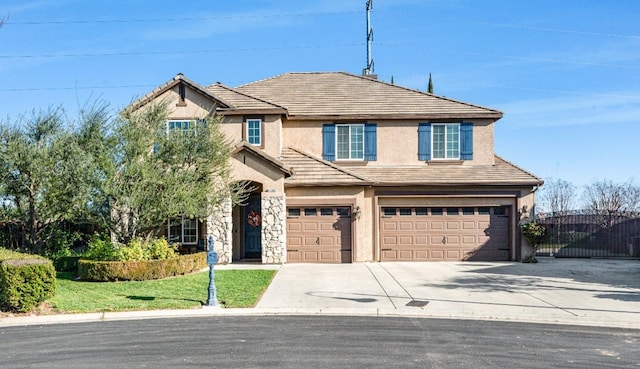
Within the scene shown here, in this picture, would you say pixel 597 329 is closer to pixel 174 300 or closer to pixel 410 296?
pixel 410 296

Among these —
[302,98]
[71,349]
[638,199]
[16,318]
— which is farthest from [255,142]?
[638,199]

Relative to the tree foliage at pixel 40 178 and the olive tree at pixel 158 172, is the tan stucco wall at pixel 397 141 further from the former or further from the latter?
the tree foliage at pixel 40 178

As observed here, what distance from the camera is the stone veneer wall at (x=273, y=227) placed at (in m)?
20.7

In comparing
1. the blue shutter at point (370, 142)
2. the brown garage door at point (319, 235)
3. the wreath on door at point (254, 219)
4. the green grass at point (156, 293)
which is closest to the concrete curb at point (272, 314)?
the green grass at point (156, 293)

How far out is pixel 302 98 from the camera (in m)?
24.8

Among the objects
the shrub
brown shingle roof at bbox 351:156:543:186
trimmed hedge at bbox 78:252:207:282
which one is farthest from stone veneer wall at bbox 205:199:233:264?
the shrub

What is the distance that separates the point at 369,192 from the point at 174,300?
1077 centimetres

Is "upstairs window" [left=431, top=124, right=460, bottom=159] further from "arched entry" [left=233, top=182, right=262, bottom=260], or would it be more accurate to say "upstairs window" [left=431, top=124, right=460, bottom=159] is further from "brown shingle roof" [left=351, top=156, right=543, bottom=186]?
"arched entry" [left=233, top=182, right=262, bottom=260]

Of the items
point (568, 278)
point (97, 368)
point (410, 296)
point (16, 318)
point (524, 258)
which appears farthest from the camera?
point (524, 258)

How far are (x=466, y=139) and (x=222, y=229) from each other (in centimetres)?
1107

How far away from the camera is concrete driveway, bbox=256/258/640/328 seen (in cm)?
1198

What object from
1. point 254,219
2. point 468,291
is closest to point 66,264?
point 254,219

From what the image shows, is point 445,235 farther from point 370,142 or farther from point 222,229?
point 222,229

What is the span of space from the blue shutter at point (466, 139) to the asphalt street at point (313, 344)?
43.7 feet
